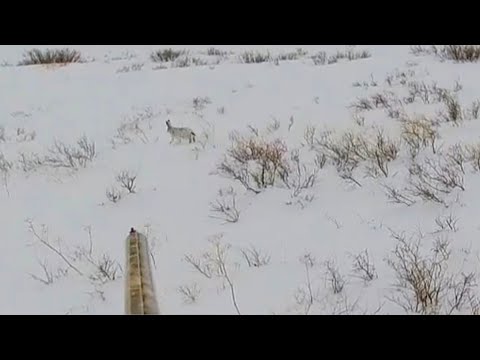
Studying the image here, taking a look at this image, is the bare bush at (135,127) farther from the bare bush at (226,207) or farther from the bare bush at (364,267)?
the bare bush at (364,267)

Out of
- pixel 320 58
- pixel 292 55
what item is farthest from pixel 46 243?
pixel 292 55

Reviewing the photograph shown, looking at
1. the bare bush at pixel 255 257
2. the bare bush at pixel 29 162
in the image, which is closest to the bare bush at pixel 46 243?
the bare bush at pixel 255 257

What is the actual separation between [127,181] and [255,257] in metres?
1.98

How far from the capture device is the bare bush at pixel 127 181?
5257 millimetres

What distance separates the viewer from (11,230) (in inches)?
187

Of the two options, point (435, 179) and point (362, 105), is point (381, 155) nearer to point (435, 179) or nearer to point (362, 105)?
point (435, 179)

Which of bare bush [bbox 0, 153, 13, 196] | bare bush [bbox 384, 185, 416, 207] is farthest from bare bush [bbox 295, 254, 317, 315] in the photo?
bare bush [bbox 0, 153, 13, 196]

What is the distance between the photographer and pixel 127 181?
5379 mm

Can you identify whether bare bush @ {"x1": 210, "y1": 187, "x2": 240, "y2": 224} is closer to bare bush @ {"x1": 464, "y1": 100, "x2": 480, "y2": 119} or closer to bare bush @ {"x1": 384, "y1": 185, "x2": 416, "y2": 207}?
bare bush @ {"x1": 384, "y1": 185, "x2": 416, "y2": 207}

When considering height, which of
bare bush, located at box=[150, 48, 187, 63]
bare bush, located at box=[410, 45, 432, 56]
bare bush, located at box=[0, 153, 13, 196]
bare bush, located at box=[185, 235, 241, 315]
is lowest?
bare bush, located at box=[185, 235, 241, 315]

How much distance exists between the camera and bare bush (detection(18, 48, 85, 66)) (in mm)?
12664

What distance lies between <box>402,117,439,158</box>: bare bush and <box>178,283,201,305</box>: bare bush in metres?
2.70
